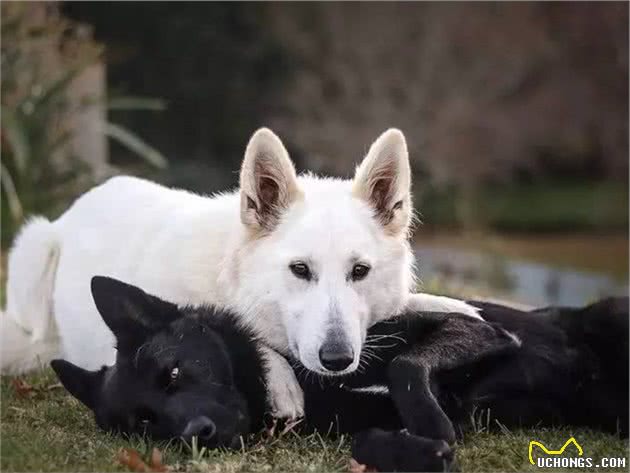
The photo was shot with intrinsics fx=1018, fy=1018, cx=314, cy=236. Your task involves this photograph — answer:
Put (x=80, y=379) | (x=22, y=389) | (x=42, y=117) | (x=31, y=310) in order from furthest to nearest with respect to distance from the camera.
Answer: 1. (x=42, y=117)
2. (x=31, y=310)
3. (x=22, y=389)
4. (x=80, y=379)

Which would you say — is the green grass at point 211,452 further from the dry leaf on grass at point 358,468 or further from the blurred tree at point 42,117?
the blurred tree at point 42,117

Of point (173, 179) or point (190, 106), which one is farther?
point (190, 106)

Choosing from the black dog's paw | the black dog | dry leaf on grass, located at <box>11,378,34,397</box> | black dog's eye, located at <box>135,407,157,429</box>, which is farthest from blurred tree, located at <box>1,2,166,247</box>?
the black dog's paw

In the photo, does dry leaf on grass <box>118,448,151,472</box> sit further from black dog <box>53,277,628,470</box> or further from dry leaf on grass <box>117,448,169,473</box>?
black dog <box>53,277,628,470</box>

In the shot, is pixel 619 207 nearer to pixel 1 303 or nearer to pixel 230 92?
pixel 230 92

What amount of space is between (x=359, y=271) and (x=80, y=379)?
112 cm

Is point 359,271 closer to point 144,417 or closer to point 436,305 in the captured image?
point 436,305

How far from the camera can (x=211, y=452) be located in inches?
132

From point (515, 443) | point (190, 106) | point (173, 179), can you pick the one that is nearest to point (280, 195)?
point (515, 443)

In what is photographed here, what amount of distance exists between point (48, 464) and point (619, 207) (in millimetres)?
18853

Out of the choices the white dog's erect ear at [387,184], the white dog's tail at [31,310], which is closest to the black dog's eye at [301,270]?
the white dog's erect ear at [387,184]

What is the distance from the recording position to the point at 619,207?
2072cm

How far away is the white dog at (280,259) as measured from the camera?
3.59 metres

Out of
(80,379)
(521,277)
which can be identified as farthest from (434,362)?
→ (521,277)
